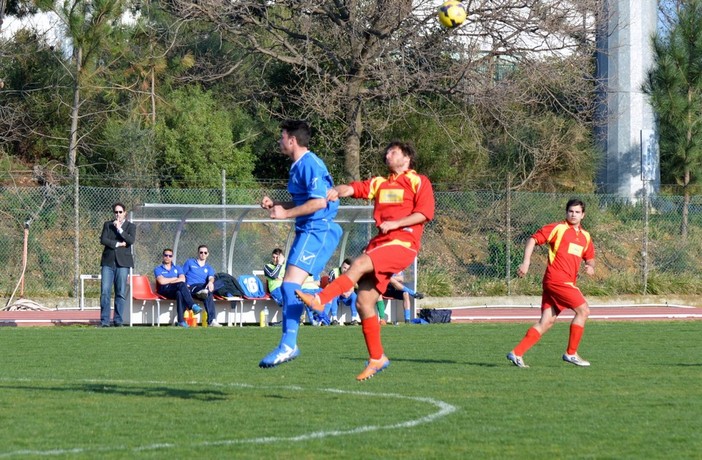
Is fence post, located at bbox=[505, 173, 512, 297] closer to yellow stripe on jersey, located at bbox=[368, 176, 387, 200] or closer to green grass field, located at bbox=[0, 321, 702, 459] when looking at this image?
green grass field, located at bbox=[0, 321, 702, 459]

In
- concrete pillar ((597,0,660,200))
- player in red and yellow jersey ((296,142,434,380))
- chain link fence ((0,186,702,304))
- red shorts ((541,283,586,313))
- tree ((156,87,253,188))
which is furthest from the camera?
concrete pillar ((597,0,660,200))

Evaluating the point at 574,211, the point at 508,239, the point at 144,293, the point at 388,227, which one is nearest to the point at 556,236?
the point at 574,211

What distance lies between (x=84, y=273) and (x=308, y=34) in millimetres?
7929

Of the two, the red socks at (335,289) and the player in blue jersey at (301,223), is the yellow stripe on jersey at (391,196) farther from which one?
the red socks at (335,289)

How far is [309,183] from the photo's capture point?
867 centimetres

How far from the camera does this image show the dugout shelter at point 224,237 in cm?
2083

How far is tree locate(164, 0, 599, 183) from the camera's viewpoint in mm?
27031

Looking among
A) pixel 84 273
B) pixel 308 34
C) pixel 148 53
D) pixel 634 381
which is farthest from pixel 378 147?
pixel 634 381

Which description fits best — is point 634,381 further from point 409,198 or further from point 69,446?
point 69,446

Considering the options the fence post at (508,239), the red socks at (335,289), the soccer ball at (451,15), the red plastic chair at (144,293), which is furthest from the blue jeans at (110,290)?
the red socks at (335,289)

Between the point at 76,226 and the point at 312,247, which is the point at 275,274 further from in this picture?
the point at 312,247

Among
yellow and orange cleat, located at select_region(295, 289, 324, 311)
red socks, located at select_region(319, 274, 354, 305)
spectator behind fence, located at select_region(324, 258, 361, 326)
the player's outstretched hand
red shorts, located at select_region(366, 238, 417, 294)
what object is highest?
the player's outstretched hand

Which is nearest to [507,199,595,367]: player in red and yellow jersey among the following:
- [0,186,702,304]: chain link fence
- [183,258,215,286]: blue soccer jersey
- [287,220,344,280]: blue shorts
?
[287,220,344,280]: blue shorts

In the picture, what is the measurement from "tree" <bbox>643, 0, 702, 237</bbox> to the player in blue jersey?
79.3 feet
